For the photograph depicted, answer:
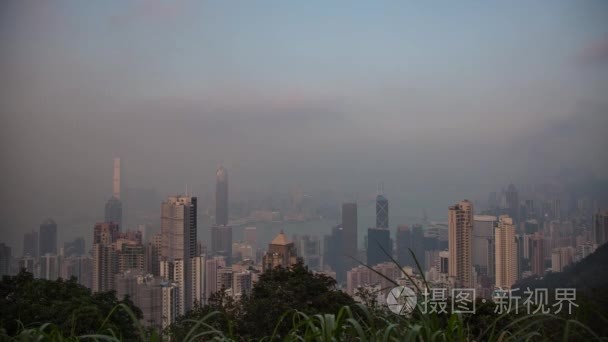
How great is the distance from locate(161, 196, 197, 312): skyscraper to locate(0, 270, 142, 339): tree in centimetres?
129

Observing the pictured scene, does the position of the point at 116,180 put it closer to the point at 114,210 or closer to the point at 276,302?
the point at 114,210

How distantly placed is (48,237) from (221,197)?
61.6 inches

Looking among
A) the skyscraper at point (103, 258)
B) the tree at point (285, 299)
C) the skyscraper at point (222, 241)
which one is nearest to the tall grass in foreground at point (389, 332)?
the tree at point (285, 299)

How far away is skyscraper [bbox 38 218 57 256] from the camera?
452 centimetres

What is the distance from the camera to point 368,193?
5.11 m

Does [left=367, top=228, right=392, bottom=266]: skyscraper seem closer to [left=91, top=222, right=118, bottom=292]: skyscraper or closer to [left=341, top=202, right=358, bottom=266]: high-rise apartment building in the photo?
[left=341, top=202, right=358, bottom=266]: high-rise apartment building

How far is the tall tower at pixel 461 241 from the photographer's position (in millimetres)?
4520

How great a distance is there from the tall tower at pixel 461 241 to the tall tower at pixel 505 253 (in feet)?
0.73

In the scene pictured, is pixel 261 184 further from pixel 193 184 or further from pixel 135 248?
pixel 135 248

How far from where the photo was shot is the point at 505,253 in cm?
463

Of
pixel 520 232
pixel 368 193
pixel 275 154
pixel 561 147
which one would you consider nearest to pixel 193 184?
pixel 275 154

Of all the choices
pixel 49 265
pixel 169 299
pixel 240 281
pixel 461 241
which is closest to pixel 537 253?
pixel 461 241

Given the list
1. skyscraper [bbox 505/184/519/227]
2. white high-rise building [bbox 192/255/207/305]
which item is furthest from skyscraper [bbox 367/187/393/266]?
white high-rise building [bbox 192/255/207/305]

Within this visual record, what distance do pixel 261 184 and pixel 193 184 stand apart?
68cm
